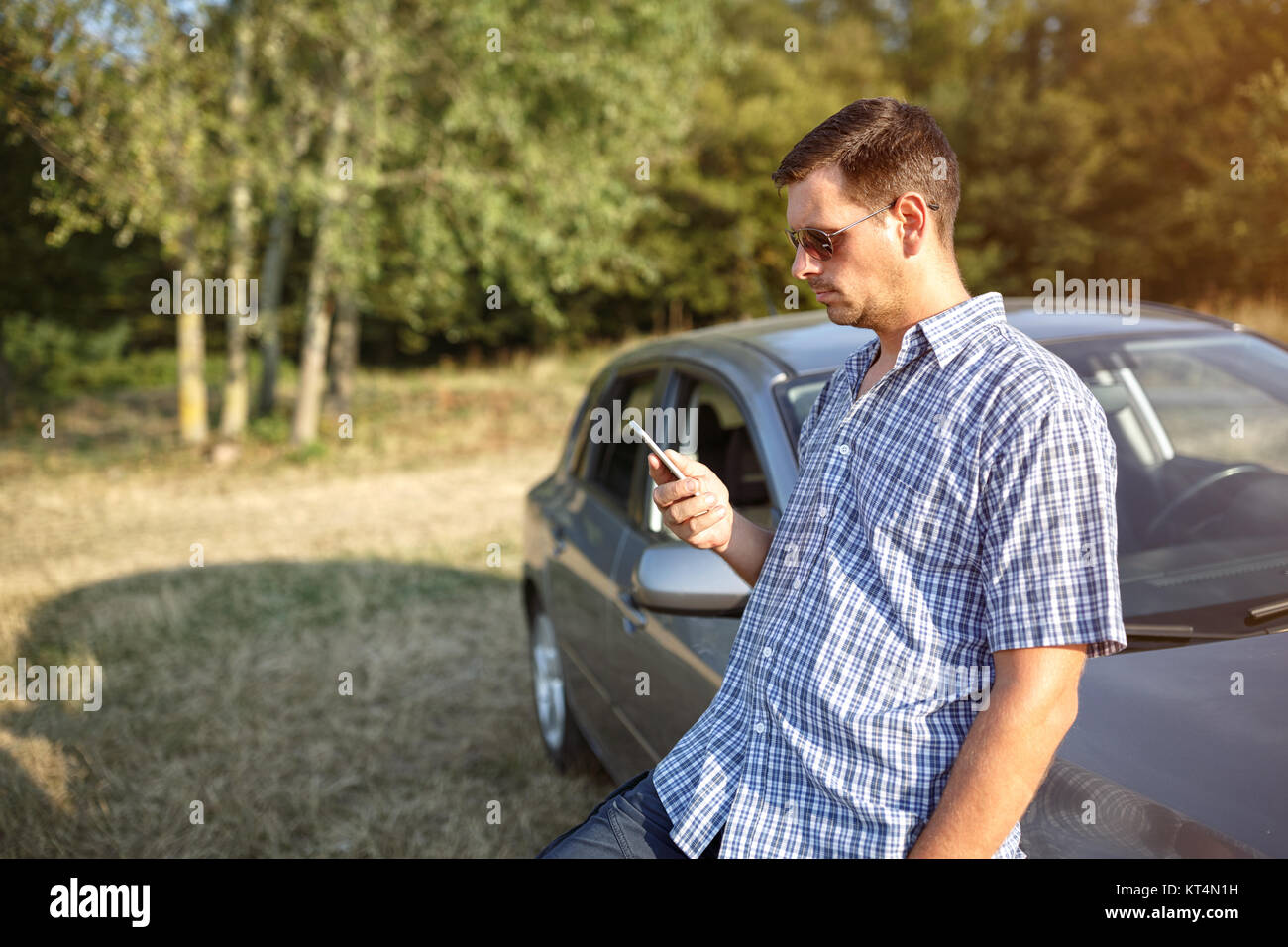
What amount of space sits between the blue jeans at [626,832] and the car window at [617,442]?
180cm

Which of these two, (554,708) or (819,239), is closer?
(819,239)

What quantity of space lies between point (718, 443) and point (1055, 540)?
7.38 feet

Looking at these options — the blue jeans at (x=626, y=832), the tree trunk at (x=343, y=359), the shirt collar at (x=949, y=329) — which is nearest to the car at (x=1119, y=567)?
the blue jeans at (x=626, y=832)

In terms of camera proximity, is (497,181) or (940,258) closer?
(940,258)

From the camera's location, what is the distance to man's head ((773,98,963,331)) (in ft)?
4.88

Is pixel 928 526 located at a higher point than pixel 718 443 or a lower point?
higher

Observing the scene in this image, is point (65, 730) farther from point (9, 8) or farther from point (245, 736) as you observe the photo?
point (9, 8)

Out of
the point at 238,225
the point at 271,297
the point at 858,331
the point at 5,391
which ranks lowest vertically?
the point at 5,391

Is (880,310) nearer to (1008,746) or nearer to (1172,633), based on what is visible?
(1008,746)

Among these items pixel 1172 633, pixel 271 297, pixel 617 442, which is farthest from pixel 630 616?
pixel 271 297

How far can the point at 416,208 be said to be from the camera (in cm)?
1340

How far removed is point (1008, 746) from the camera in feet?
4.20

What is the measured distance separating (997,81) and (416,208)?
2400 cm

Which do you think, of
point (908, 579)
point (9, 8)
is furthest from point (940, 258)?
point (9, 8)
